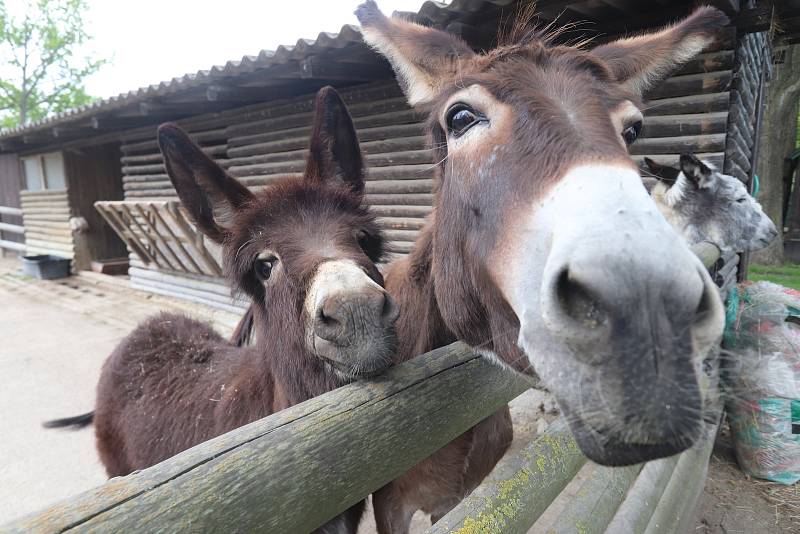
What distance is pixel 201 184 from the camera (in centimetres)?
209

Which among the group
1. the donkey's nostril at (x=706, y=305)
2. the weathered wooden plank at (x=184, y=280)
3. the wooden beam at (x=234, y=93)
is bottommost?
the weathered wooden plank at (x=184, y=280)

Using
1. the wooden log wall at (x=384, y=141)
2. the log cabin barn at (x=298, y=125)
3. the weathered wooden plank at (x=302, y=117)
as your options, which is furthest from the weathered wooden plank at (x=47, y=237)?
the weathered wooden plank at (x=302, y=117)

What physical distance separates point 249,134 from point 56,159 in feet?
30.0

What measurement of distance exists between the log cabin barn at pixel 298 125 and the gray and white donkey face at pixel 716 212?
0.27 m

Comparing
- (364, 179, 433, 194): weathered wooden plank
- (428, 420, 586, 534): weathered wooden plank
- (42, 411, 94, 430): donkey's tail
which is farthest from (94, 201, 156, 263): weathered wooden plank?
(428, 420, 586, 534): weathered wooden plank

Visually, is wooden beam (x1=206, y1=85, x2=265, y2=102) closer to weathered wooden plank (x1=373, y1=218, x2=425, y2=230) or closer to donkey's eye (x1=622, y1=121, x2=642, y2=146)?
weathered wooden plank (x1=373, y1=218, x2=425, y2=230)

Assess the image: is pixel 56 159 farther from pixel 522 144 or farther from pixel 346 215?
pixel 522 144

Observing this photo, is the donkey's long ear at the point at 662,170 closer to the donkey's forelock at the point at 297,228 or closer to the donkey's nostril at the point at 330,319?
the donkey's forelock at the point at 297,228

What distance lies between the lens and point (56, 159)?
12945mm

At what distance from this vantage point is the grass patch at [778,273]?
11.0 m

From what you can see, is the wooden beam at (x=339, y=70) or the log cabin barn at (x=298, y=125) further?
the wooden beam at (x=339, y=70)

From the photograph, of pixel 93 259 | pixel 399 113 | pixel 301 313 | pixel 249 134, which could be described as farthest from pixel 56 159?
pixel 301 313

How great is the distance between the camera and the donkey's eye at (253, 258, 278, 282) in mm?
1903

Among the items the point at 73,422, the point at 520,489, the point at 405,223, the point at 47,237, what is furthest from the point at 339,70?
the point at 47,237
